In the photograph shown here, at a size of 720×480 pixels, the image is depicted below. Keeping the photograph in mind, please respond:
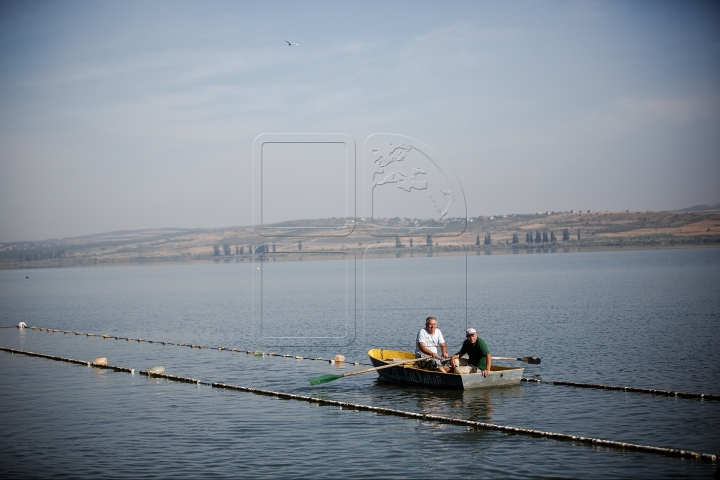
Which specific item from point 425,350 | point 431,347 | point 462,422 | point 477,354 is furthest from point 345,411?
point 477,354

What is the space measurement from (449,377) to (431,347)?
167 centimetres

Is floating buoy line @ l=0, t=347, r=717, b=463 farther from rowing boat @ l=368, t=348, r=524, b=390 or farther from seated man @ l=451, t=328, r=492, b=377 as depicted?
seated man @ l=451, t=328, r=492, b=377

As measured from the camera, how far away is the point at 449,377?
24.0 metres

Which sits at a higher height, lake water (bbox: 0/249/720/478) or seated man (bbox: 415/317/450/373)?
seated man (bbox: 415/317/450/373)

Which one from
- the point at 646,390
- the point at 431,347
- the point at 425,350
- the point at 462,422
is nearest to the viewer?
the point at 462,422

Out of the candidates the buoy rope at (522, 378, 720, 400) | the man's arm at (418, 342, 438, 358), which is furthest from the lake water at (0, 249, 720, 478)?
the man's arm at (418, 342, 438, 358)

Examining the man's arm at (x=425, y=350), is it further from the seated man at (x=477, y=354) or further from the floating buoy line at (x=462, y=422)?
the floating buoy line at (x=462, y=422)

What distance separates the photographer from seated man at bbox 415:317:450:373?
24.9 m

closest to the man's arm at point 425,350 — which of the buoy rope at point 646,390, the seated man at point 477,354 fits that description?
the seated man at point 477,354

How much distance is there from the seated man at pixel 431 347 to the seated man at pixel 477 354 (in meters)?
0.73

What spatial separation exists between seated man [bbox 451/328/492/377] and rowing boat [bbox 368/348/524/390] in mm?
330

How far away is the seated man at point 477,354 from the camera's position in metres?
23.8

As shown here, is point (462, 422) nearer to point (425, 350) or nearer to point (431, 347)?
point (425, 350)

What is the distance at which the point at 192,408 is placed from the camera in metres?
22.9
